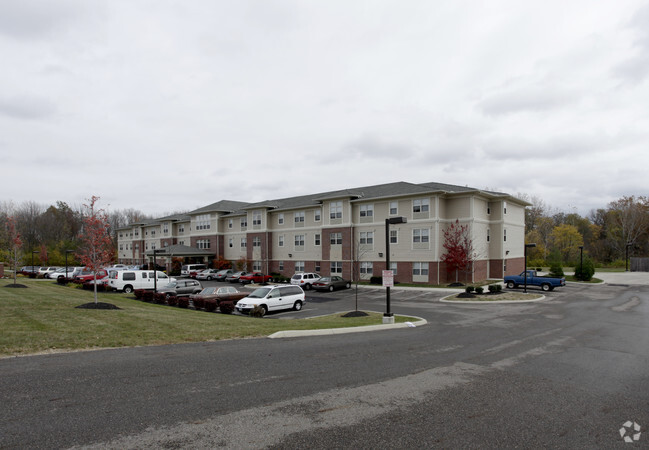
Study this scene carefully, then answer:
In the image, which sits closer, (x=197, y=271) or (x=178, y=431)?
(x=178, y=431)

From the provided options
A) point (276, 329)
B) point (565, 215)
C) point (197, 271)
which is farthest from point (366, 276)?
point (565, 215)

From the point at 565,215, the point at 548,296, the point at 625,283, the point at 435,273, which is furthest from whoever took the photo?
the point at 565,215

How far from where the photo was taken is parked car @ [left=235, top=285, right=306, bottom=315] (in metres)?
21.0

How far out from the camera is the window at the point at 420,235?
124ft

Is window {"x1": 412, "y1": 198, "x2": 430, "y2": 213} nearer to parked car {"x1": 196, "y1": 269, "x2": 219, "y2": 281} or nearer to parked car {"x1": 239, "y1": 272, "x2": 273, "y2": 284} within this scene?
parked car {"x1": 239, "y1": 272, "x2": 273, "y2": 284}

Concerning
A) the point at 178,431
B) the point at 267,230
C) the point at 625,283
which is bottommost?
the point at 625,283

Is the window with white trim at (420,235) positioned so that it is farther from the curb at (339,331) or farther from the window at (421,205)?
the curb at (339,331)

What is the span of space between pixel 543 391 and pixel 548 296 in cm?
2473

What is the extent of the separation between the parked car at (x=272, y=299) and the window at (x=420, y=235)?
18.2m

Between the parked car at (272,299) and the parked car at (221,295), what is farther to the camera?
the parked car at (221,295)

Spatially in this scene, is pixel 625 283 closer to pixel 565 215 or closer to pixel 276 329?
pixel 276 329

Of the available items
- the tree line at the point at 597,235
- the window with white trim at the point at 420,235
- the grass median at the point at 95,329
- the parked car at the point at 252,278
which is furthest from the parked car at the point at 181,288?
the tree line at the point at 597,235

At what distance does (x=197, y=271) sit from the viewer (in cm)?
5219

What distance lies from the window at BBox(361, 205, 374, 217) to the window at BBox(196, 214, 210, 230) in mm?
29337
